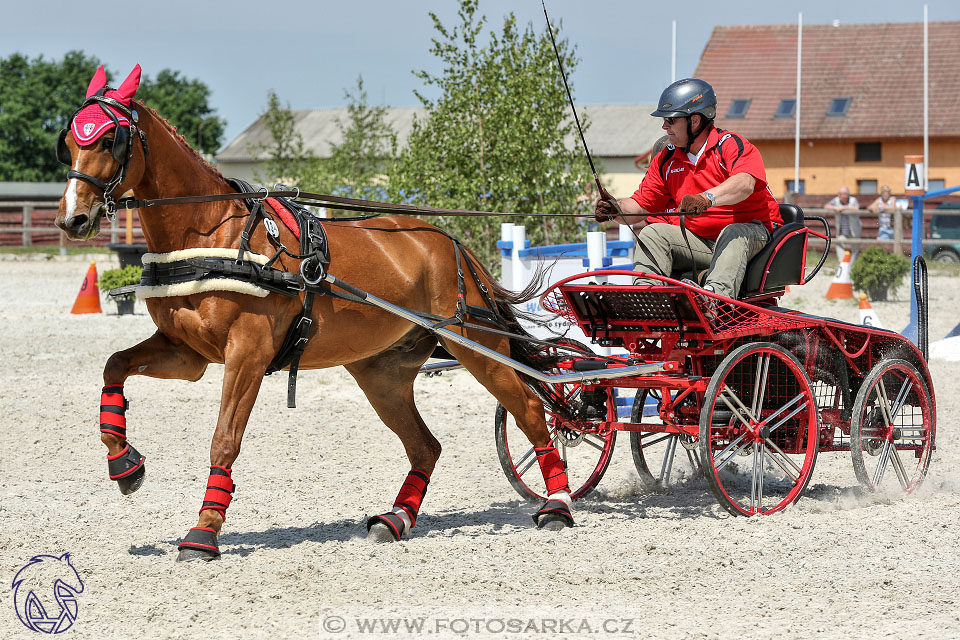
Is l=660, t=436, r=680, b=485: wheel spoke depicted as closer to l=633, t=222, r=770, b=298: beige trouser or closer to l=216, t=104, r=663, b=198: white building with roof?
l=633, t=222, r=770, b=298: beige trouser

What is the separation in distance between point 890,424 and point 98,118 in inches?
181

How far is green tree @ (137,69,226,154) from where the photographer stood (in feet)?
200

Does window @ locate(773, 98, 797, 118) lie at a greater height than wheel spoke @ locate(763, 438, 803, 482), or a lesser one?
greater

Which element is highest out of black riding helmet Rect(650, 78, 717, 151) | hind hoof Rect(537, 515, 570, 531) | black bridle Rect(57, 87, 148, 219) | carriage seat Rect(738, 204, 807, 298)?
black riding helmet Rect(650, 78, 717, 151)

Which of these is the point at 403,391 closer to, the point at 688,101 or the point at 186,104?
the point at 688,101

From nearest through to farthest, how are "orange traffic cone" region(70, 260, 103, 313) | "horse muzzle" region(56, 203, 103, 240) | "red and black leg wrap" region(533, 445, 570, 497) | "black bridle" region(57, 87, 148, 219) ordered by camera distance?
"horse muzzle" region(56, 203, 103, 240), "black bridle" region(57, 87, 148, 219), "red and black leg wrap" region(533, 445, 570, 497), "orange traffic cone" region(70, 260, 103, 313)

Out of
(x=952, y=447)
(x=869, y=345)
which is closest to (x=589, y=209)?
(x=952, y=447)

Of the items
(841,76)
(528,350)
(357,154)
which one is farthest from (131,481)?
(841,76)

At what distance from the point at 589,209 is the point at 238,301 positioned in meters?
8.96

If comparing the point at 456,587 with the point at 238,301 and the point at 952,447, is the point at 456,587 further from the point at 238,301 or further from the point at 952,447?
the point at 952,447

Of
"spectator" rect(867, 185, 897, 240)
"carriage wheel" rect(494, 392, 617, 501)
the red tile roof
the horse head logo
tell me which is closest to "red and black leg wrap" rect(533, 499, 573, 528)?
"carriage wheel" rect(494, 392, 617, 501)

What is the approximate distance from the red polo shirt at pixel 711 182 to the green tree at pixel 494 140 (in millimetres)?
6500

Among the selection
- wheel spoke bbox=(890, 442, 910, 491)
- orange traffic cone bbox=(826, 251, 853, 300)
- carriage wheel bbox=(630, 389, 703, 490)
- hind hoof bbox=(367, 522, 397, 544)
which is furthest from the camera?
orange traffic cone bbox=(826, 251, 853, 300)

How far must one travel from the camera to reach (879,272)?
19.0m
